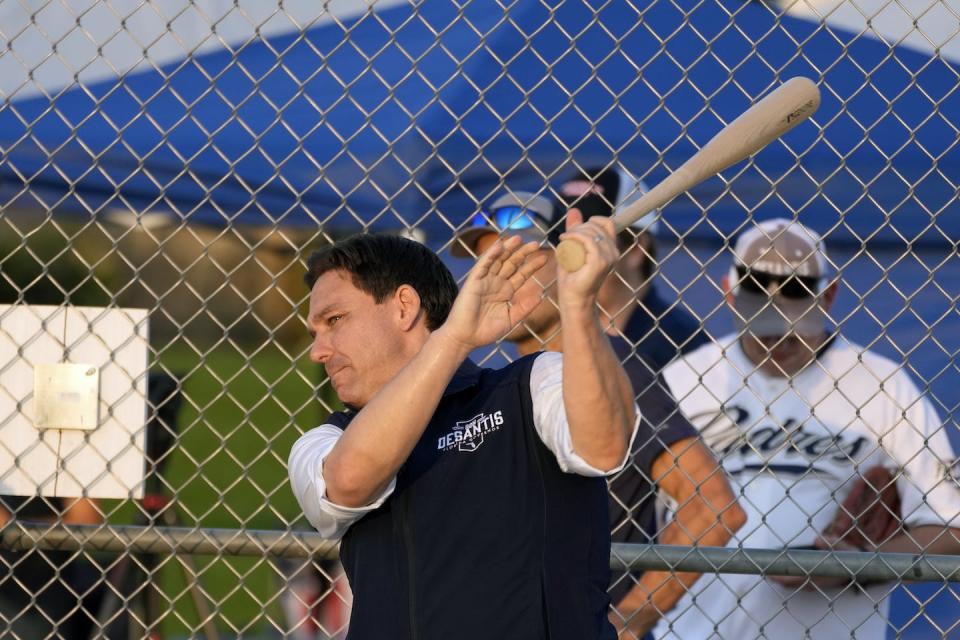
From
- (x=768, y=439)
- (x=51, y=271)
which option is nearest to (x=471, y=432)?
(x=768, y=439)

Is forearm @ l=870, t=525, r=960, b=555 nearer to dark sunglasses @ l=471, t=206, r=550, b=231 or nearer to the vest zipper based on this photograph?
dark sunglasses @ l=471, t=206, r=550, b=231

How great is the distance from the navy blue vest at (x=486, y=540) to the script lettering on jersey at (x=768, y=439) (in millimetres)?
1367

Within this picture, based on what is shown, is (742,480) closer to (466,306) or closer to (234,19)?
(466,306)

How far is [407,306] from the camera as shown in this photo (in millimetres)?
2146

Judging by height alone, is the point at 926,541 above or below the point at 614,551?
below

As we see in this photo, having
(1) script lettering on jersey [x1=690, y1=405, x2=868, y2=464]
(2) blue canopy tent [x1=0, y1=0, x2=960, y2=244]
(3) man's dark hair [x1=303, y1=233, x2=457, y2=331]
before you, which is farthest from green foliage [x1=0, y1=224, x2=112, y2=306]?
(3) man's dark hair [x1=303, y1=233, x2=457, y2=331]

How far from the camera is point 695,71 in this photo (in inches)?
186

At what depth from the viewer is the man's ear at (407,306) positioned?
2139mm

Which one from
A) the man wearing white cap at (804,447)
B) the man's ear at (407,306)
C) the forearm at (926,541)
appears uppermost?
the man's ear at (407,306)

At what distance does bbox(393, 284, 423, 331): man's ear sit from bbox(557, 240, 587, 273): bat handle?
52 cm

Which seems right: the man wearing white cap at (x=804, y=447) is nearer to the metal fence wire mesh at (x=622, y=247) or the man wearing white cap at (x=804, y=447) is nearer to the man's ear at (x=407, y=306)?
the metal fence wire mesh at (x=622, y=247)

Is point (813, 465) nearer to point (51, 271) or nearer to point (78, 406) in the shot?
point (78, 406)

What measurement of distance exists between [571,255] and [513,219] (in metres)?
1.78

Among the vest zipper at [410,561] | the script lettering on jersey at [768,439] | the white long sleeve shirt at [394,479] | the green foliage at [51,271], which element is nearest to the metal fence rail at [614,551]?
the script lettering on jersey at [768,439]
